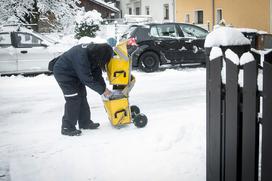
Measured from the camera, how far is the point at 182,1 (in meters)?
30.1

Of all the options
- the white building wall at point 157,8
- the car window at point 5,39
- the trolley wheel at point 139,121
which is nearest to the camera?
the trolley wheel at point 139,121

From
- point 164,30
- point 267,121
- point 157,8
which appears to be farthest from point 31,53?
point 157,8

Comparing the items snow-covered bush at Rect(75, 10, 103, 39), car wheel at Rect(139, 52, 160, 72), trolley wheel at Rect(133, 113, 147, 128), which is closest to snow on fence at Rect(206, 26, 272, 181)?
trolley wheel at Rect(133, 113, 147, 128)

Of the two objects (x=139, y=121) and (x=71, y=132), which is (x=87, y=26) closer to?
(x=139, y=121)

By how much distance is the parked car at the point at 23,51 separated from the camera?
44.8ft

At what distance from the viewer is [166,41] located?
47.1 ft

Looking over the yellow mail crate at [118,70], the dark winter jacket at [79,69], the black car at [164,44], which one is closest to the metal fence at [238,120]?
the dark winter jacket at [79,69]

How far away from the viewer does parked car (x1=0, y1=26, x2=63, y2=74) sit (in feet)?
44.8

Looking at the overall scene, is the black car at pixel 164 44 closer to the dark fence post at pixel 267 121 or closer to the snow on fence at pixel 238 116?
the snow on fence at pixel 238 116

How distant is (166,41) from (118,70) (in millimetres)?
8195

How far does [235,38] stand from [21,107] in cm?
578

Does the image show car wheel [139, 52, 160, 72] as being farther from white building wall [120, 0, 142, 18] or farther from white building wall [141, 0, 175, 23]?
white building wall [120, 0, 142, 18]

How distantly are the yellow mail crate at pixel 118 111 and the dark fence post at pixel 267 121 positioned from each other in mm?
3480

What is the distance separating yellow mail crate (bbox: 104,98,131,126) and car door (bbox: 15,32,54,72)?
7.78m
